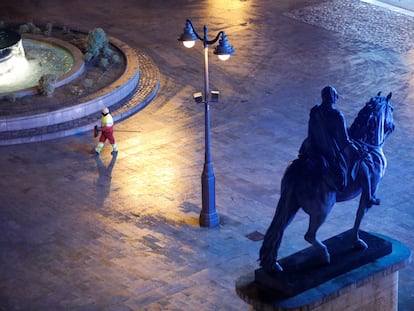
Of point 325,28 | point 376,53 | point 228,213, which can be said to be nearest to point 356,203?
point 228,213

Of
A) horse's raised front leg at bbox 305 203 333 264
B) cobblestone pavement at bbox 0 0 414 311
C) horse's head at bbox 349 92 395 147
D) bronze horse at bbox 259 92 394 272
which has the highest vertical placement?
horse's head at bbox 349 92 395 147

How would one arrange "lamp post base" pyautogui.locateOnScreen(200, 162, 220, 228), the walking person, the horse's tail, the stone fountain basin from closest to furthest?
the horse's tail
"lamp post base" pyautogui.locateOnScreen(200, 162, 220, 228)
the walking person
the stone fountain basin

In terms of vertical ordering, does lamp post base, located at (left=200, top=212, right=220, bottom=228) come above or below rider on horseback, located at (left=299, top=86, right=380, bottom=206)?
below

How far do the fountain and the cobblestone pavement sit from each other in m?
0.54

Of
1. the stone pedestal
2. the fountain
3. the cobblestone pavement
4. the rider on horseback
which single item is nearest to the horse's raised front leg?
the stone pedestal

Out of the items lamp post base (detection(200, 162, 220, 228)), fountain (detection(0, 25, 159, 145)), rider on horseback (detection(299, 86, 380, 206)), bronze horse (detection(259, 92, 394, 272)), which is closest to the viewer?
rider on horseback (detection(299, 86, 380, 206))

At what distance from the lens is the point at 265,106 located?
33406 millimetres

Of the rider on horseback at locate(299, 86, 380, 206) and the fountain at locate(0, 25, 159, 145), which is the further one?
the fountain at locate(0, 25, 159, 145)

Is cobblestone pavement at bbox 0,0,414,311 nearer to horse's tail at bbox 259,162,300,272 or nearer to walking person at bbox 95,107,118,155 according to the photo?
walking person at bbox 95,107,118,155

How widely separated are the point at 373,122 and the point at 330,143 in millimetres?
1006

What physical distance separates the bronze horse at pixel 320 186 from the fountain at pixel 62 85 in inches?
530

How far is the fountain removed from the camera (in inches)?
1238

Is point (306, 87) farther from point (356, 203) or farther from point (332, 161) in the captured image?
point (332, 161)

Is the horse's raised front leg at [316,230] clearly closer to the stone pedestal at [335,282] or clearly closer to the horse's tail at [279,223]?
the stone pedestal at [335,282]
